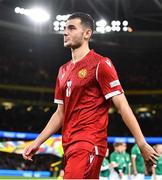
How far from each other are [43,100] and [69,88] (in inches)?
1113

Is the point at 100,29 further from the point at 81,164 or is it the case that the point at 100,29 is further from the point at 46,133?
the point at 81,164

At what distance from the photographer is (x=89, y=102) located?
11.4ft

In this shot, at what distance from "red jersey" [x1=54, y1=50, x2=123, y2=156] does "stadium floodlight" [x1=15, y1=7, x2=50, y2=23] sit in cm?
1930

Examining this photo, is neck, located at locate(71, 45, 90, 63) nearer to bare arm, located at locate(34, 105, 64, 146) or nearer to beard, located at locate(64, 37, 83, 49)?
beard, located at locate(64, 37, 83, 49)

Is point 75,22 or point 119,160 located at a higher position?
point 75,22

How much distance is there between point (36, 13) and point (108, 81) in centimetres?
2007

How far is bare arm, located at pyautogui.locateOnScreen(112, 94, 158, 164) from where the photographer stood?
306 centimetres

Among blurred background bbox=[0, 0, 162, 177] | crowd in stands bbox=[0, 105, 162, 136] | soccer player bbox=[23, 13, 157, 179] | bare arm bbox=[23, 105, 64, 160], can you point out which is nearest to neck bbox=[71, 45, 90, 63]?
soccer player bbox=[23, 13, 157, 179]

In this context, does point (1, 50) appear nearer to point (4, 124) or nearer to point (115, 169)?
point (4, 124)

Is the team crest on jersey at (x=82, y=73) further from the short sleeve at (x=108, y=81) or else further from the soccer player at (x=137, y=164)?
the soccer player at (x=137, y=164)

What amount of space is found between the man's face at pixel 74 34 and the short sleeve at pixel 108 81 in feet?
1.00

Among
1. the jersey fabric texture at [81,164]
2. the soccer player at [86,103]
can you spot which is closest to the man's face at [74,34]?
the soccer player at [86,103]

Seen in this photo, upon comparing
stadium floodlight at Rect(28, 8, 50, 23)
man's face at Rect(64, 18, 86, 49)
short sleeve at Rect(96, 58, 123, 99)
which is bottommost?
short sleeve at Rect(96, 58, 123, 99)

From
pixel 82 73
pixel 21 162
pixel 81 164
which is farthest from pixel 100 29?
pixel 81 164
